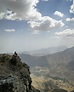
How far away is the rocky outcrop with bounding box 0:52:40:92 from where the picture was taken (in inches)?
1756

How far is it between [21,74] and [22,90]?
23.2 ft

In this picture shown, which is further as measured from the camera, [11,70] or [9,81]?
[11,70]

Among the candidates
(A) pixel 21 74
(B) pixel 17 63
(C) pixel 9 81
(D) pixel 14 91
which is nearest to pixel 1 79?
(C) pixel 9 81

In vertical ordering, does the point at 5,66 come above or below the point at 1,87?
above

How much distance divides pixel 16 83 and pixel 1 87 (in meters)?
5.25

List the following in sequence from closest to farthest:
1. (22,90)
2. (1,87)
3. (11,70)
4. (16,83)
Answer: (1,87) < (16,83) < (22,90) < (11,70)

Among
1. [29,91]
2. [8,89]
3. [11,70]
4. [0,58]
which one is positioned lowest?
[29,91]

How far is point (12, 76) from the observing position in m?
48.5

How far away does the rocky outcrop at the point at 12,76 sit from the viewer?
4459 cm

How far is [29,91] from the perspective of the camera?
61531mm

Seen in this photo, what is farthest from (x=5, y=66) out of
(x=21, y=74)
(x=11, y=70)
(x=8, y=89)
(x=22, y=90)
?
(x=8, y=89)

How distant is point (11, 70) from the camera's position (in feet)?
186

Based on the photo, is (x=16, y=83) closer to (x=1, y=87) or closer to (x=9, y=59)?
(x=1, y=87)

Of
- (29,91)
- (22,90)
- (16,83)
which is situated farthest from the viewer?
(29,91)
